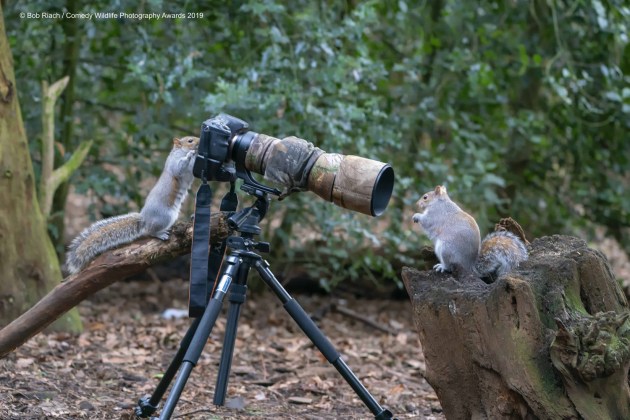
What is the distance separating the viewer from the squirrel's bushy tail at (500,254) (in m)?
3.36

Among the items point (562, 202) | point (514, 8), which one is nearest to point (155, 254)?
point (514, 8)

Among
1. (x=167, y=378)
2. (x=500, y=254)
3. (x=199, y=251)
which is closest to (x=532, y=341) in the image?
(x=500, y=254)

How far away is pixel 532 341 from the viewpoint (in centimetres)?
288

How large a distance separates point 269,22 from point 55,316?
9.86 feet

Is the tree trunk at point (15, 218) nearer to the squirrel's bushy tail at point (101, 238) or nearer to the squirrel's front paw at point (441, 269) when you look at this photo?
the squirrel's bushy tail at point (101, 238)

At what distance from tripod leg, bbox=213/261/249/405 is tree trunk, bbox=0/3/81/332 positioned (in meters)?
2.09

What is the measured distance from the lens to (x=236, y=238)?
10.5ft

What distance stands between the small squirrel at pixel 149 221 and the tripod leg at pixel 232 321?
40cm

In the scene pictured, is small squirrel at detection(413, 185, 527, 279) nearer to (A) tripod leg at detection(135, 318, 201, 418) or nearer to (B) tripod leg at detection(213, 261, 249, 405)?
(B) tripod leg at detection(213, 261, 249, 405)

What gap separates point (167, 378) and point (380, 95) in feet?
12.3

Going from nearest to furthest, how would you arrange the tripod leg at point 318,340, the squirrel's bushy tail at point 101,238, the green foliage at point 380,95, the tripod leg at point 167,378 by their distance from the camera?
1. the tripod leg at point 318,340
2. the tripod leg at point 167,378
3. the squirrel's bushy tail at point 101,238
4. the green foliage at point 380,95

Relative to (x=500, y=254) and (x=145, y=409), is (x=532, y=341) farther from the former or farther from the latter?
(x=145, y=409)

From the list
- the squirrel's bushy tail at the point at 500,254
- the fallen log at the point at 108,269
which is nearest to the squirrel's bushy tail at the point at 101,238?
the fallen log at the point at 108,269

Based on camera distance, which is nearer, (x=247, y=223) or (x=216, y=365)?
(x=247, y=223)
